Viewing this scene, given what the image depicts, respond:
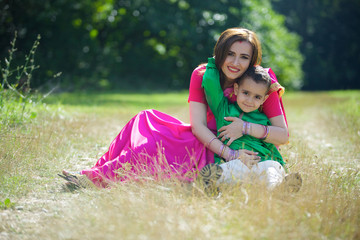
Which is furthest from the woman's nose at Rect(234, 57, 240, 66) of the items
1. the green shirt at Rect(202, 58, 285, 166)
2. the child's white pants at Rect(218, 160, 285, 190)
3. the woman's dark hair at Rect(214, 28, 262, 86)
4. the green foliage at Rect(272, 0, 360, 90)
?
the green foliage at Rect(272, 0, 360, 90)

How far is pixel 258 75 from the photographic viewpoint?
11.8 feet

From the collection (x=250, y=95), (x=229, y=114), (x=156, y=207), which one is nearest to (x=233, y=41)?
(x=250, y=95)

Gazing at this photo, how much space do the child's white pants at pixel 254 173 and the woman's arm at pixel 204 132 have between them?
3.8 inches

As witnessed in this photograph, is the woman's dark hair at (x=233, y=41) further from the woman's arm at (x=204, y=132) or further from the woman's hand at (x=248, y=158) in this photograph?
Result: the woman's hand at (x=248, y=158)

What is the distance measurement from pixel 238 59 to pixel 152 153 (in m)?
1.15

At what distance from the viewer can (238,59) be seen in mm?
3689

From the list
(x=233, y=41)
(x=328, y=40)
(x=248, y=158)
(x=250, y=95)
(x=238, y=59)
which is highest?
(x=328, y=40)

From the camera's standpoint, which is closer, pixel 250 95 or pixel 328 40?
pixel 250 95

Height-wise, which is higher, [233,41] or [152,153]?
[233,41]

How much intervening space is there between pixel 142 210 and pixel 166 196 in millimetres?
335

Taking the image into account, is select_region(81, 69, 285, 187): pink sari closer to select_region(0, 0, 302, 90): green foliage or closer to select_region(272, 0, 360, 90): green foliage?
select_region(0, 0, 302, 90): green foliage

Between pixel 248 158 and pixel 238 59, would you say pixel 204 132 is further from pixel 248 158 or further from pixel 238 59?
pixel 238 59

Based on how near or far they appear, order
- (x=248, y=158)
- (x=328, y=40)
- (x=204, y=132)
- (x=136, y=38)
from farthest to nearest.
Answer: (x=328, y=40)
(x=136, y=38)
(x=204, y=132)
(x=248, y=158)

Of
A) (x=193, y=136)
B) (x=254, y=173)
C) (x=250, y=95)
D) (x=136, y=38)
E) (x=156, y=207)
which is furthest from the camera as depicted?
(x=136, y=38)
